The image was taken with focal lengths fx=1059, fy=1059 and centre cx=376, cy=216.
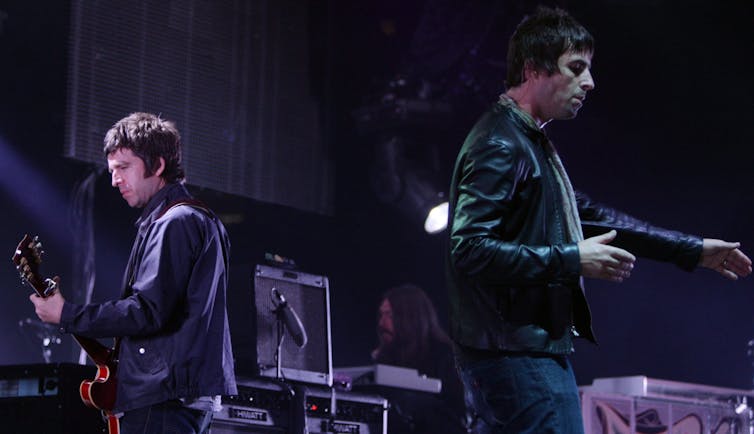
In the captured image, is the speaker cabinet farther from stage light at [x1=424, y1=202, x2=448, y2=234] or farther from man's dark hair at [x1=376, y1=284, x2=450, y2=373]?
stage light at [x1=424, y1=202, x2=448, y2=234]

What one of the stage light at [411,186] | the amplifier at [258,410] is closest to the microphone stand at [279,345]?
the amplifier at [258,410]

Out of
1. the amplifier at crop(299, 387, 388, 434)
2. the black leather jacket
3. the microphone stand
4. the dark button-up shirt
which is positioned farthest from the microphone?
the black leather jacket

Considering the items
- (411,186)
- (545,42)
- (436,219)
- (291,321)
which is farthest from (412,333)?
(545,42)

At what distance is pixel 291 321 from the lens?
18.5ft

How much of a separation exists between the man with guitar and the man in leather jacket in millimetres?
949

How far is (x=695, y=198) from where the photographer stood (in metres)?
8.64

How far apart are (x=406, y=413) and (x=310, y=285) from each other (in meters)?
2.02

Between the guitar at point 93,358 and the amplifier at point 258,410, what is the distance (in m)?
1.45

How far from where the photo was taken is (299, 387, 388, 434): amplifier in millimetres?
5488

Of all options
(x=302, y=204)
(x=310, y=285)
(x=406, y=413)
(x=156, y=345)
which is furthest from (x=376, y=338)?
(x=156, y=345)

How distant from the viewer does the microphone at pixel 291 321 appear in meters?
5.63

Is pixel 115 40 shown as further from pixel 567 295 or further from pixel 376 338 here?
pixel 567 295

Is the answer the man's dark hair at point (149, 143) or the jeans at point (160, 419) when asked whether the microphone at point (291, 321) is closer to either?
the man's dark hair at point (149, 143)

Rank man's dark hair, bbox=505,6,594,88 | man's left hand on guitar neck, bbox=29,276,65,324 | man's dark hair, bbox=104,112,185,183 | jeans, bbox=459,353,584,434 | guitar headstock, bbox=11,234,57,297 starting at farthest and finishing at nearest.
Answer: man's dark hair, bbox=104,112,185,183, guitar headstock, bbox=11,234,57,297, man's left hand on guitar neck, bbox=29,276,65,324, man's dark hair, bbox=505,6,594,88, jeans, bbox=459,353,584,434
